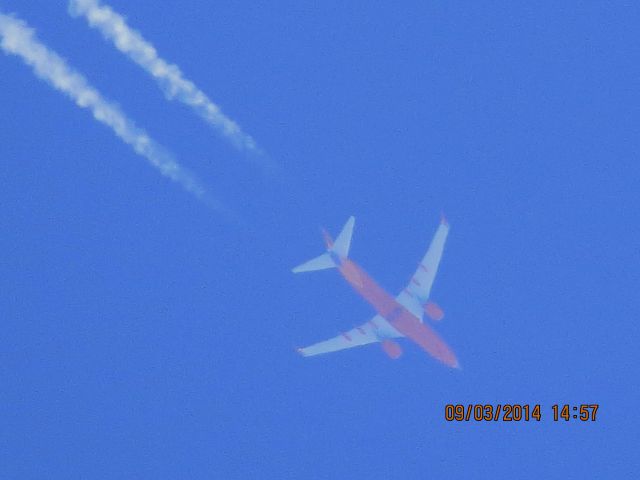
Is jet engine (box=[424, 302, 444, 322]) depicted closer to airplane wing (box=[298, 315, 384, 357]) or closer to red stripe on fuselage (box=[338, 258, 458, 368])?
red stripe on fuselage (box=[338, 258, 458, 368])

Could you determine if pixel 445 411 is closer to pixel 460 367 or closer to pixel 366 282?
pixel 460 367

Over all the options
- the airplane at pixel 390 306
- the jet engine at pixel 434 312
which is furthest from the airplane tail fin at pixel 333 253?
the jet engine at pixel 434 312

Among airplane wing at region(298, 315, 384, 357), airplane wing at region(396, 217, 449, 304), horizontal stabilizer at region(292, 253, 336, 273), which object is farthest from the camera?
airplane wing at region(298, 315, 384, 357)

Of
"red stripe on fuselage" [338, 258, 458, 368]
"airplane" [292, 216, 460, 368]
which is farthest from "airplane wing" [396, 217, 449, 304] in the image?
"red stripe on fuselage" [338, 258, 458, 368]

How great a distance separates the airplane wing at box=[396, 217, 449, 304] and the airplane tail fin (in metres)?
2.19

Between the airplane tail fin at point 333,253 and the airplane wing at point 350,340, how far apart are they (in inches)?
92.7

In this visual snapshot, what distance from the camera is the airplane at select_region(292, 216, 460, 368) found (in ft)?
56.7

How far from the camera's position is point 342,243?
674 inches

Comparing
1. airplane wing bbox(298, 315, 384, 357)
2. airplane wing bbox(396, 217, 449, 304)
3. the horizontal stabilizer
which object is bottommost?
airplane wing bbox(298, 315, 384, 357)

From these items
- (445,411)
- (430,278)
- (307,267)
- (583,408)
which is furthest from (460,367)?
(307,267)

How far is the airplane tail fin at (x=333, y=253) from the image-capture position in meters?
17.0

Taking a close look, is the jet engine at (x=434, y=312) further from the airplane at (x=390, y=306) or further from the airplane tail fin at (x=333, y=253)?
the airplane tail fin at (x=333, y=253)

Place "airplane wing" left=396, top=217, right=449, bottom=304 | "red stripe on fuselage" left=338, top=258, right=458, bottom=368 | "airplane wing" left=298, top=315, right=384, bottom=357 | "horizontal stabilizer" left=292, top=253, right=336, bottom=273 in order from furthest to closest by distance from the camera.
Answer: "airplane wing" left=298, top=315, right=384, bottom=357 < "airplane wing" left=396, top=217, right=449, bottom=304 < "red stripe on fuselage" left=338, top=258, right=458, bottom=368 < "horizontal stabilizer" left=292, top=253, right=336, bottom=273

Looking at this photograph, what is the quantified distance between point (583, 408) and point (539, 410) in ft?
4.09
